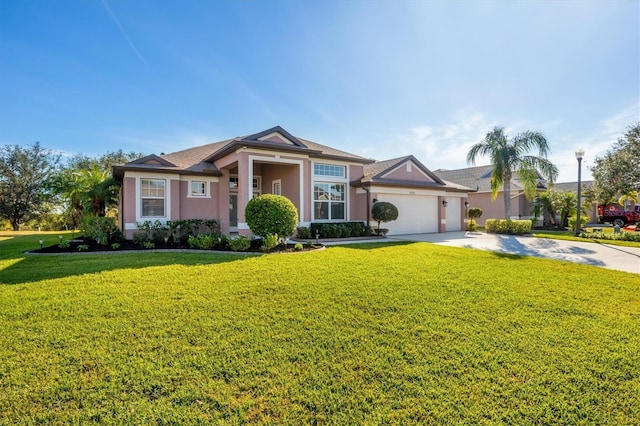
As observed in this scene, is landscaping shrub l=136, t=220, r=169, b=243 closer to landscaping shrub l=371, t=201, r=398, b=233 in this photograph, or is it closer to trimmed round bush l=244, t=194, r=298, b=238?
trimmed round bush l=244, t=194, r=298, b=238

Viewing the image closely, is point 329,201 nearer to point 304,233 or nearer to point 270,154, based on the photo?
point 304,233

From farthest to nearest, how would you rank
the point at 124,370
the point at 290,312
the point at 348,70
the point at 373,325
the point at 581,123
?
the point at 581,123, the point at 348,70, the point at 290,312, the point at 373,325, the point at 124,370

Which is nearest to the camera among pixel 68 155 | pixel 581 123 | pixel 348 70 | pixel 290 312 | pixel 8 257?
pixel 290 312

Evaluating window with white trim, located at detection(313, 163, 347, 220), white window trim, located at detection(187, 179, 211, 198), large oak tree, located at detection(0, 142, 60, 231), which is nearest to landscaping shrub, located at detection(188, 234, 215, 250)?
white window trim, located at detection(187, 179, 211, 198)

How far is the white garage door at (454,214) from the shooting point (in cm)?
1994

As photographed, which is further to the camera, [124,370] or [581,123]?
[581,123]

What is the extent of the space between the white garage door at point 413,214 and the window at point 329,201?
6.95 ft

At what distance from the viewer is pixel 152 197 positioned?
13570mm

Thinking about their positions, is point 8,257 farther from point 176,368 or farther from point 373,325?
point 373,325

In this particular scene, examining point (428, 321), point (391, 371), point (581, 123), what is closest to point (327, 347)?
point (391, 371)

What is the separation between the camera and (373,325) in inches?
169

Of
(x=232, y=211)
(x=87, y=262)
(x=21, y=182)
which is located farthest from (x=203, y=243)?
(x=21, y=182)

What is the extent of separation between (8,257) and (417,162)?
18563 millimetres

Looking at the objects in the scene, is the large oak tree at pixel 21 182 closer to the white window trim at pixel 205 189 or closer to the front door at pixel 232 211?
the white window trim at pixel 205 189
